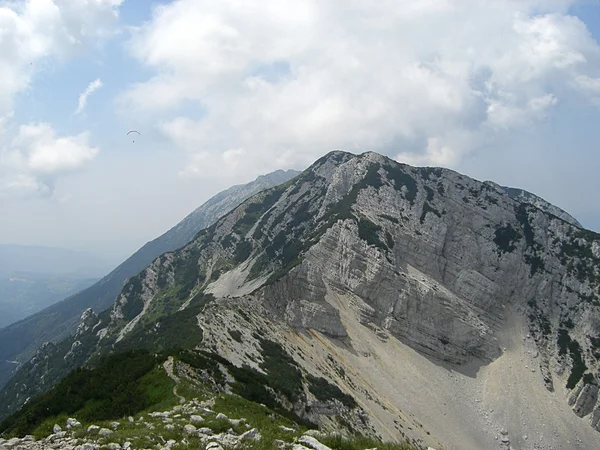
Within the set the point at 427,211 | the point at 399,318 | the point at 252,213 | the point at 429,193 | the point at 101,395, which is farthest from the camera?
the point at 252,213

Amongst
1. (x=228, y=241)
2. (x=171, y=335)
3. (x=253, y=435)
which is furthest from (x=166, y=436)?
(x=228, y=241)

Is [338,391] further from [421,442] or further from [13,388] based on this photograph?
[13,388]

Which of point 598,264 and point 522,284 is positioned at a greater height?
point 598,264

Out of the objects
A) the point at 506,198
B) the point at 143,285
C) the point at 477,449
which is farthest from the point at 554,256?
the point at 143,285

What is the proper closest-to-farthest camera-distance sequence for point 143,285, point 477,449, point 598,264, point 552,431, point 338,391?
point 338,391
point 477,449
point 552,431
point 598,264
point 143,285

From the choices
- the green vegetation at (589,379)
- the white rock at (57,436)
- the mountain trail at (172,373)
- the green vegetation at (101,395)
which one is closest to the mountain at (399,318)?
the green vegetation at (589,379)

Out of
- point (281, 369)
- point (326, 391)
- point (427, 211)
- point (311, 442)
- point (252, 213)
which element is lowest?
point (326, 391)

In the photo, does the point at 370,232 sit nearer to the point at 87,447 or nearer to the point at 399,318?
the point at 399,318

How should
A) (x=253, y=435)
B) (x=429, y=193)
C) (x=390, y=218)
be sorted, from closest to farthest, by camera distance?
(x=253, y=435)
(x=390, y=218)
(x=429, y=193)
